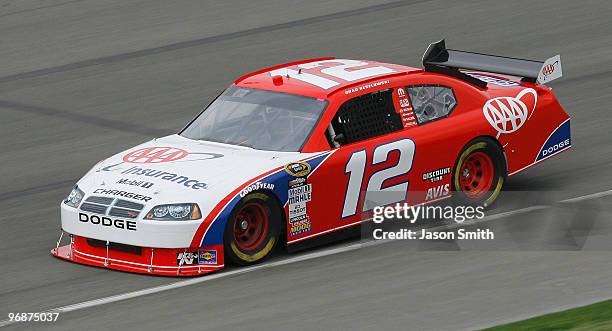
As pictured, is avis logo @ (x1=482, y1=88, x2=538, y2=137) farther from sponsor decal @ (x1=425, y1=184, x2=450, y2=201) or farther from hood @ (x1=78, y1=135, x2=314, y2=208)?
hood @ (x1=78, y1=135, x2=314, y2=208)

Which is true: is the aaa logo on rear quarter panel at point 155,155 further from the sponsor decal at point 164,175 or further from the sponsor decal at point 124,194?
the sponsor decal at point 124,194

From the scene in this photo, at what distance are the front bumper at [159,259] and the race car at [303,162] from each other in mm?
11

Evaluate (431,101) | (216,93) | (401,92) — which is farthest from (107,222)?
(216,93)

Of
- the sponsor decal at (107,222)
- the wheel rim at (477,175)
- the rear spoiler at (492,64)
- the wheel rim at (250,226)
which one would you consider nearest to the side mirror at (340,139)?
the wheel rim at (250,226)

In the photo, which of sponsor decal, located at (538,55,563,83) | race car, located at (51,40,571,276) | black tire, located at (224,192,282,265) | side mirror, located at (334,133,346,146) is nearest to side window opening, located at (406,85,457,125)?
race car, located at (51,40,571,276)

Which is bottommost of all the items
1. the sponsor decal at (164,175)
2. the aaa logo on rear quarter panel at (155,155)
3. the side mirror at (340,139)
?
the sponsor decal at (164,175)

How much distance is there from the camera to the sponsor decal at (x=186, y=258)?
32.7 feet

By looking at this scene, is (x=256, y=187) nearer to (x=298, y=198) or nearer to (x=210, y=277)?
(x=298, y=198)

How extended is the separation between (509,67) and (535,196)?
4.66 ft

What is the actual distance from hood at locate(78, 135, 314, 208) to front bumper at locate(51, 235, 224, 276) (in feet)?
1.29

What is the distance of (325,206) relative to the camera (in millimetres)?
10664

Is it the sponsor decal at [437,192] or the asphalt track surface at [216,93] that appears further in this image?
the sponsor decal at [437,192]

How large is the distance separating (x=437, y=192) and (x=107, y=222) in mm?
3077

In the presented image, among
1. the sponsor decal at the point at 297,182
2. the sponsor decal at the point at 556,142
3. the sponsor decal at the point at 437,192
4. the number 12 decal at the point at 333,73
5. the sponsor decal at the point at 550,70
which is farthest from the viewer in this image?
the sponsor decal at the point at 550,70
